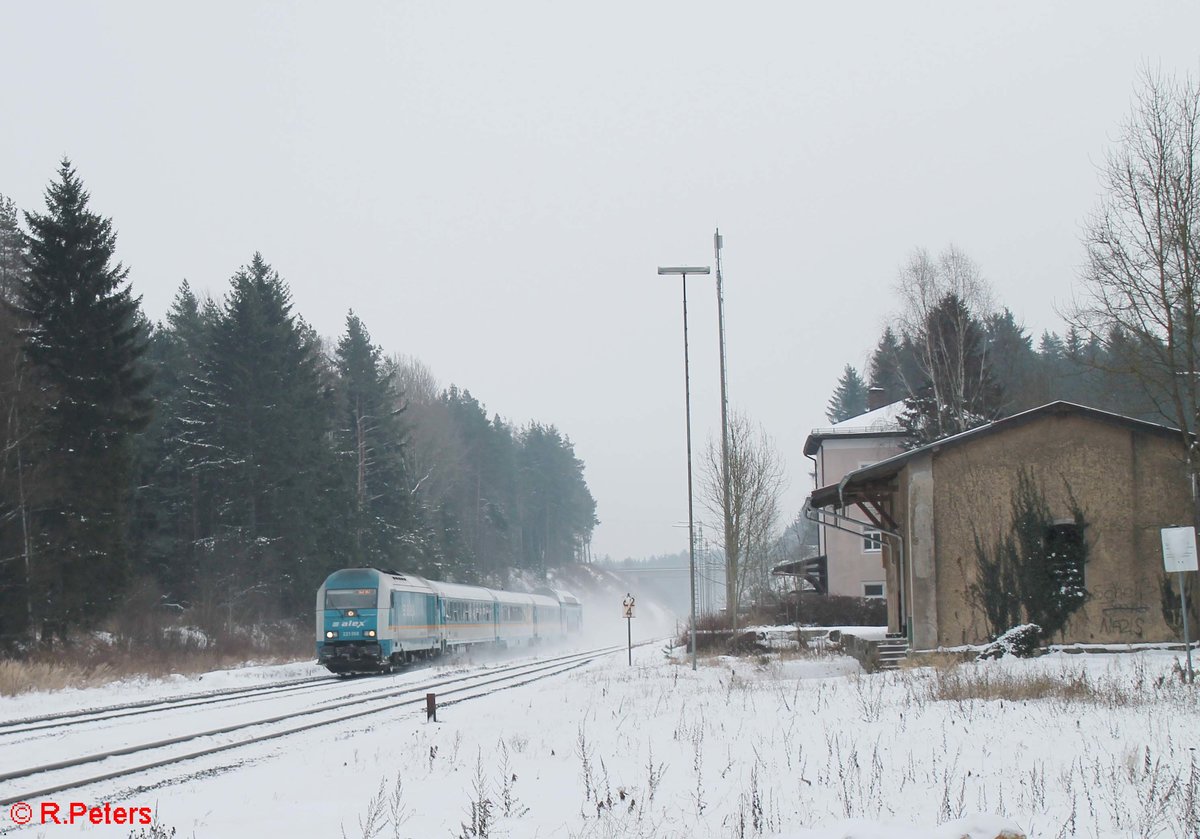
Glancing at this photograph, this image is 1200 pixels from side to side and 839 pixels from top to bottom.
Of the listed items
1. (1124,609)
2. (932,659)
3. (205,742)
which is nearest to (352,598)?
(932,659)

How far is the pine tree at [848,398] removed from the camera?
377 feet

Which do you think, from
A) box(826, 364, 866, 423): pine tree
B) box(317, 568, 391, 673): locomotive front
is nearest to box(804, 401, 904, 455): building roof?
box(317, 568, 391, 673): locomotive front

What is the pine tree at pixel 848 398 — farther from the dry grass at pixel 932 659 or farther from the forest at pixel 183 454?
the dry grass at pixel 932 659

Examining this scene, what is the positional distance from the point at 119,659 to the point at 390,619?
732 centimetres

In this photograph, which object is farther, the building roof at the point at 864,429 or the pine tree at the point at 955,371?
the building roof at the point at 864,429

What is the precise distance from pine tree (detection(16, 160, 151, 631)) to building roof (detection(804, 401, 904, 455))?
90.7ft

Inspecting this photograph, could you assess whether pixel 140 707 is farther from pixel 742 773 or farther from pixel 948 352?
pixel 948 352

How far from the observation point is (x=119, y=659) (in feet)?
102

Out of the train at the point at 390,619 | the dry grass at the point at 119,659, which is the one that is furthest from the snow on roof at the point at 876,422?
the dry grass at the point at 119,659

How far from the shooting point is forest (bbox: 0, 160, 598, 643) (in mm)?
32688

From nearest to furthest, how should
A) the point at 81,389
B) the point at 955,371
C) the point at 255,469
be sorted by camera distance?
the point at 81,389, the point at 955,371, the point at 255,469

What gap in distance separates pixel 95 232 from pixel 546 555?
84242mm

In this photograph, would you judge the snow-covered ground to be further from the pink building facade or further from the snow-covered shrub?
the pink building facade

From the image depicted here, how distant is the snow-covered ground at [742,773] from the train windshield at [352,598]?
599 inches
